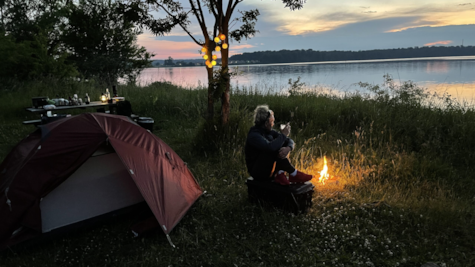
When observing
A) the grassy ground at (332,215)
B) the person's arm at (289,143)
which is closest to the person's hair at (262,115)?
the person's arm at (289,143)

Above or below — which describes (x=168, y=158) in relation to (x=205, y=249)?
above

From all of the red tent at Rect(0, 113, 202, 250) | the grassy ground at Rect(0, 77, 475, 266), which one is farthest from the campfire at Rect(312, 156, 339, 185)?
the red tent at Rect(0, 113, 202, 250)

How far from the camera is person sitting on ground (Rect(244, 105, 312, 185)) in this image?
146 inches

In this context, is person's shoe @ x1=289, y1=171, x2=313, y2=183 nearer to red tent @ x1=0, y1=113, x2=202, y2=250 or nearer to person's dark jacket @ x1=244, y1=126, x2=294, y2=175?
person's dark jacket @ x1=244, y1=126, x2=294, y2=175

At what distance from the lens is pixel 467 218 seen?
11.9 ft

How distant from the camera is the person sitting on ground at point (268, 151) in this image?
3.72 meters

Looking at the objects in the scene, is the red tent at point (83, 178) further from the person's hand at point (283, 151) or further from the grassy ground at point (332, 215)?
the person's hand at point (283, 151)

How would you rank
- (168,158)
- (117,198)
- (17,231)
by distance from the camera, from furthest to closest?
(168,158)
(117,198)
(17,231)

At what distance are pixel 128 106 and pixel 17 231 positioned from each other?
17.7ft

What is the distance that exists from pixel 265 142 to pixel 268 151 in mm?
132

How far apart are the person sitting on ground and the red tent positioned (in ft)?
3.42

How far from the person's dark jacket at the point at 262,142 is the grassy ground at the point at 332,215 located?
0.69 m

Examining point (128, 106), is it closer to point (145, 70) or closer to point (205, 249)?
point (205, 249)

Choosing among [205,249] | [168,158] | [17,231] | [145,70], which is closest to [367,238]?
[205,249]
